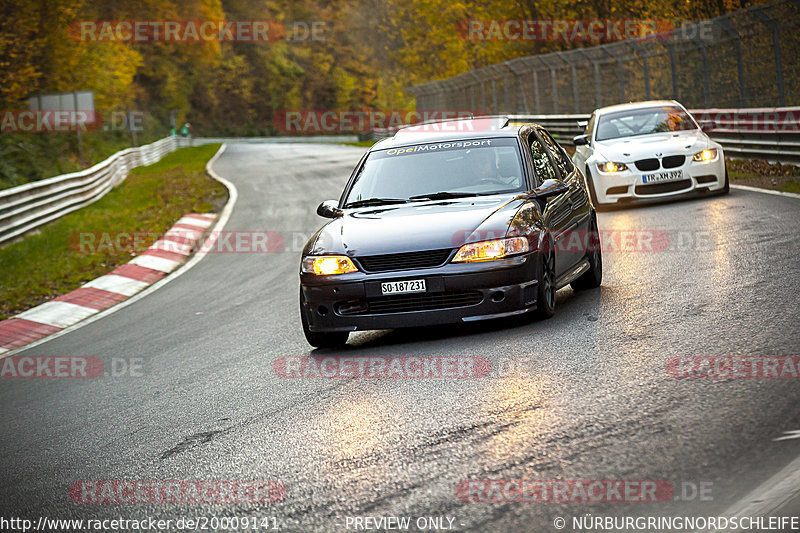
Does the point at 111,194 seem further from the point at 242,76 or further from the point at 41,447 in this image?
the point at 242,76

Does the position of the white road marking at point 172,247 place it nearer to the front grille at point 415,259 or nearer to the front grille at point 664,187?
the front grille at point 664,187

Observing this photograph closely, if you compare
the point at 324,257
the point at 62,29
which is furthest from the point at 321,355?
the point at 62,29

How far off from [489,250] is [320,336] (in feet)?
4.71

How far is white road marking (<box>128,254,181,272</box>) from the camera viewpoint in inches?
602

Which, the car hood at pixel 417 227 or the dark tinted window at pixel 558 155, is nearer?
the car hood at pixel 417 227

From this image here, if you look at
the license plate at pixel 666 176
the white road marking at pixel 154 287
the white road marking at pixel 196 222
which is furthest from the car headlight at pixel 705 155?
the white road marking at pixel 196 222

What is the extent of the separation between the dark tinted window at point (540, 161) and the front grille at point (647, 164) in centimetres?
681

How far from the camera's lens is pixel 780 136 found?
17531 mm

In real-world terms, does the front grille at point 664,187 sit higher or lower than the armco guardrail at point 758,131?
lower

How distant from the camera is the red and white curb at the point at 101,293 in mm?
11597

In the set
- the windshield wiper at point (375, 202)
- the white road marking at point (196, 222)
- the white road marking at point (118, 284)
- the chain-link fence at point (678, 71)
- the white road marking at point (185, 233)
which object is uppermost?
the chain-link fence at point (678, 71)

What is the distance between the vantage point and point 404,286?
7414 millimetres

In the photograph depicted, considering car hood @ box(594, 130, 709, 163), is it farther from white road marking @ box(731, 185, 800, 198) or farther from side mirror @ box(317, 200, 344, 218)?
side mirror @ box(317, 200, 344, 218)
